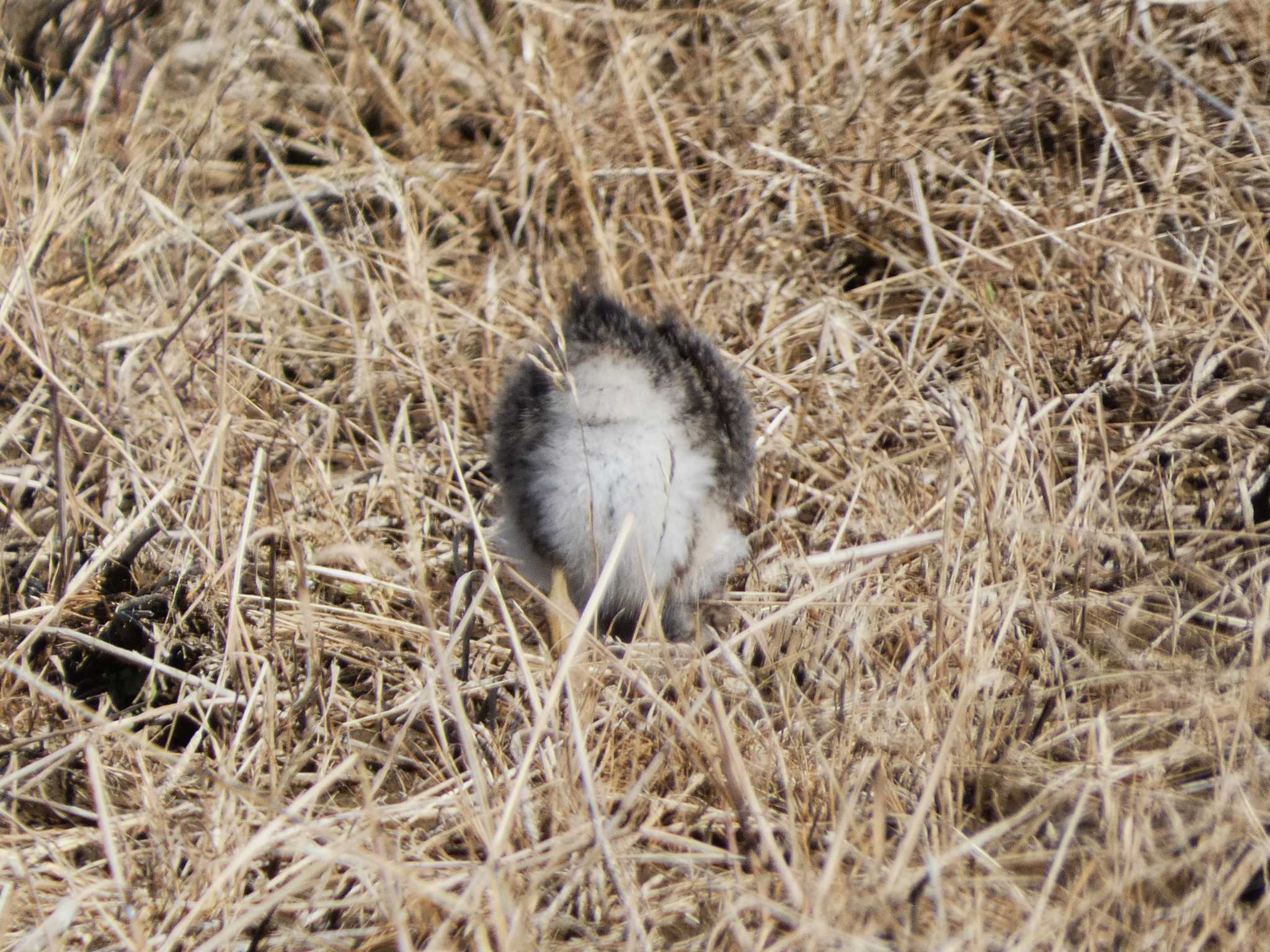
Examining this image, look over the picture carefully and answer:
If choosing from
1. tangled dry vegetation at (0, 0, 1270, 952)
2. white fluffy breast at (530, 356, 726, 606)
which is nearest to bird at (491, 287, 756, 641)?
white fluffy breast at (530, 356, 726, 606)

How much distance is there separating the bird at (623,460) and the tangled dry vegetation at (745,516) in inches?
5.4

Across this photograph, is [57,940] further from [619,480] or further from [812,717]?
[812,717]

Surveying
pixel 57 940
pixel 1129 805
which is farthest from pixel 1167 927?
pixel 57 940

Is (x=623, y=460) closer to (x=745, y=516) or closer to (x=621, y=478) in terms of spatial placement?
(x=621, y=478)

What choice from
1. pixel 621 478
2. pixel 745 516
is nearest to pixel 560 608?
pixel 621 478

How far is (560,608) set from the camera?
6.90 feet

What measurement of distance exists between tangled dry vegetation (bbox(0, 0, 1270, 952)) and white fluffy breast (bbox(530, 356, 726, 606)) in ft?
0.53

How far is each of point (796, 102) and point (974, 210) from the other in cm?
59

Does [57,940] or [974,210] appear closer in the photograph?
[57,940]

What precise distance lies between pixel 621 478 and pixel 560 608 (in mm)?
279

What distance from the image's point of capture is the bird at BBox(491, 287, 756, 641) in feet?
6.73

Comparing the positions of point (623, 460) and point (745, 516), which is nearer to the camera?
point (623, 460)

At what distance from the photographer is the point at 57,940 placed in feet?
5.40

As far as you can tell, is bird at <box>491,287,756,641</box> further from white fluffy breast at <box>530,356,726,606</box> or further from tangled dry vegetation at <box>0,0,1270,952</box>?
tangled dry vegetation at <box>0,0,1270,952</box>
